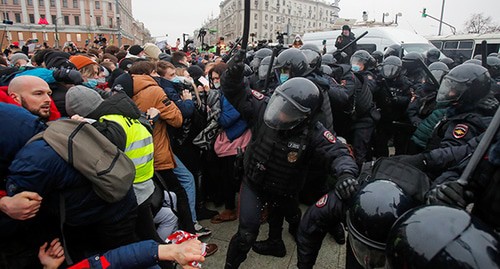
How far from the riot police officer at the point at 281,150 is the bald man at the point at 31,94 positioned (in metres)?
A: 1.48

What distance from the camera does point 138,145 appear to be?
245 cm

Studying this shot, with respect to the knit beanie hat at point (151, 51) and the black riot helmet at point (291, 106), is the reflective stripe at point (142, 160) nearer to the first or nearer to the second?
the black riot helmet at point (291, 106)

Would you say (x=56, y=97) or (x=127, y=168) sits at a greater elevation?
(x=56, y=97)

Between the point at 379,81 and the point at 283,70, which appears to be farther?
the point at 379,81

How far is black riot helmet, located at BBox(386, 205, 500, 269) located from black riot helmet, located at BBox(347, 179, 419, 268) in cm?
27

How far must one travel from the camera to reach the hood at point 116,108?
2375 millimetres

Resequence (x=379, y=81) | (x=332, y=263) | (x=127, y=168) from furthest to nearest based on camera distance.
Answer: (x=379, y=81) < (x=332, y=263) < (x=127, y=168)

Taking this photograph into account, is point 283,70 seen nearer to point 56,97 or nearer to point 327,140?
point 327,140

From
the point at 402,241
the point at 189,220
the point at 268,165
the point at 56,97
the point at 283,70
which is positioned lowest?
the point at 189,220

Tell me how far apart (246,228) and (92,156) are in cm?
148

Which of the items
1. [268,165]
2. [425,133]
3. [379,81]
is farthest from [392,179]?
[379,81]

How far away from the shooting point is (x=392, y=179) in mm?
1886

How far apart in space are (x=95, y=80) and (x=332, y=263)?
351 cm

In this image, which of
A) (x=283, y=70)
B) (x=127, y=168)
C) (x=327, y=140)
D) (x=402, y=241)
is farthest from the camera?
(x=283, y=70)
